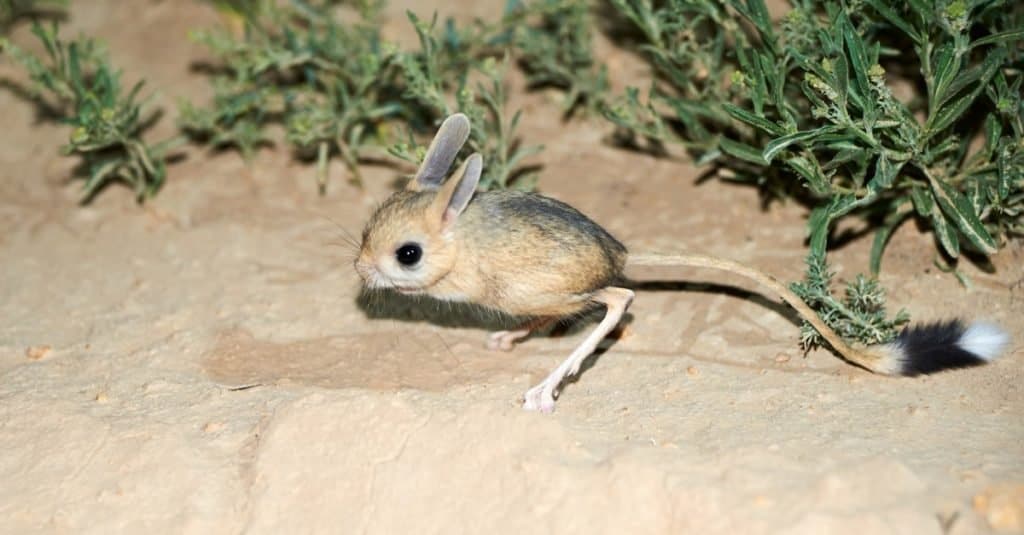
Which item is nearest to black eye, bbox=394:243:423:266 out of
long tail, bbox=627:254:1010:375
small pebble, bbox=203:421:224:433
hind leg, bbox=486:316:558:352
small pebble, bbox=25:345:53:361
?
hind leg, bbox=486:316:558:352

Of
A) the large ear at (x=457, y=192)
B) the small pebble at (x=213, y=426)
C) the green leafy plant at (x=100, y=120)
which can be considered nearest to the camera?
the small pebble at (x=213, y=426)

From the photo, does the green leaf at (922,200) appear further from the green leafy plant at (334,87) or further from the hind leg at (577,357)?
the green leafy plant at (334,87)

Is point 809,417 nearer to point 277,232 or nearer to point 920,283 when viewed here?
point 920,283

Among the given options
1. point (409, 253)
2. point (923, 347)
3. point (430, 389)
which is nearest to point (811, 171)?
point (923, 347)

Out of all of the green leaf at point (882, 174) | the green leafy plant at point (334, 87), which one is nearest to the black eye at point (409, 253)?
the green leafy plant at point (334, 87)

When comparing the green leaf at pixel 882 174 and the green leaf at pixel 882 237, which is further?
the green leaf at pixel 882 237

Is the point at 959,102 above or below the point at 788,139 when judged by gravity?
above

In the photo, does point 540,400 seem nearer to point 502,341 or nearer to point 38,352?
point 502,341
